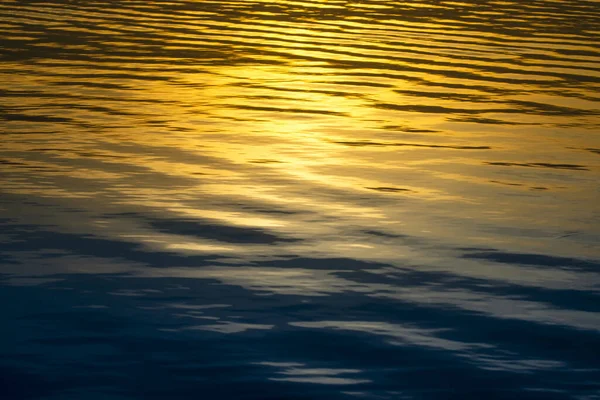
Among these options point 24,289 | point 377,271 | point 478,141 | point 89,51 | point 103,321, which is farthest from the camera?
point 89,51

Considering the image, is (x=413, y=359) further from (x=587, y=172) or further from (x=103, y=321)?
(x=587, y=172)

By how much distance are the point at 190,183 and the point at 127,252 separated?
2.36 m

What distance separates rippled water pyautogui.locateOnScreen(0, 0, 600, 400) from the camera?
20.4ft

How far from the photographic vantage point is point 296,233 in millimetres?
8938

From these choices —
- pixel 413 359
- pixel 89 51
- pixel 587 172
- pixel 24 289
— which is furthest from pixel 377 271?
pixel 89 51

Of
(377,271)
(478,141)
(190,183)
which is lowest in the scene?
(377,271)

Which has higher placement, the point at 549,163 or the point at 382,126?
the point at 382,126

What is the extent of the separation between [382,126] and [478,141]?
1.38 m

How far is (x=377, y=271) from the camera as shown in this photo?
802cm

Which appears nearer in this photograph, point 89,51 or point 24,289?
point 24,289

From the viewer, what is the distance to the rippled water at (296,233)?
6.20 meters

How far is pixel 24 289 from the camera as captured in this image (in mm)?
7410

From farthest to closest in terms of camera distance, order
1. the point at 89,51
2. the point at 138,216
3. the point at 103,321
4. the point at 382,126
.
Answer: the point at 89,51 < the point at 382,126 < the point at 138,216 < the point at 103,321

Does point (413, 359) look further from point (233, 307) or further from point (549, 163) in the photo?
point (549, 163)
